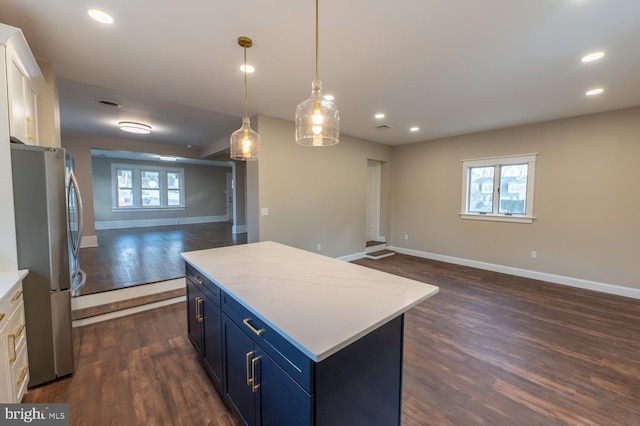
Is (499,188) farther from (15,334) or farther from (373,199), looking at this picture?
(15,334)

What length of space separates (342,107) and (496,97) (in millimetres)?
1930

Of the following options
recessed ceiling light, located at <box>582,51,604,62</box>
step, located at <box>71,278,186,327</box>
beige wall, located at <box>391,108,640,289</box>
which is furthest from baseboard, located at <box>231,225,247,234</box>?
recessed ceiling light, located at <box>582,51,604,62</box>

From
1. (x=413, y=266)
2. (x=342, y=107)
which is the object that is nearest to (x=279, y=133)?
(x=342, y=107)

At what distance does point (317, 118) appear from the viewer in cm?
170

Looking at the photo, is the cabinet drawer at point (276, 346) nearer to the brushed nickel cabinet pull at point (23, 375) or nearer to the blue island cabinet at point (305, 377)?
the blue island cabinet at point (305, 377)

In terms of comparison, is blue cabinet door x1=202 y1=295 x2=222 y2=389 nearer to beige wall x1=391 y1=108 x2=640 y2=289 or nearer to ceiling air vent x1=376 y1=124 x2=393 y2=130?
ceiling air vent x1=376 y1=124 x2=393 y2=130

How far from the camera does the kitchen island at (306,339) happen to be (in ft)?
3.46

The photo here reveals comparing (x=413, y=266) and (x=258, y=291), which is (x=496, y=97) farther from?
(x=258, y=291)

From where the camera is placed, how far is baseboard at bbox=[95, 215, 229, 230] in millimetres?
8523

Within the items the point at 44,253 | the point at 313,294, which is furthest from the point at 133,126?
the point at 313,294

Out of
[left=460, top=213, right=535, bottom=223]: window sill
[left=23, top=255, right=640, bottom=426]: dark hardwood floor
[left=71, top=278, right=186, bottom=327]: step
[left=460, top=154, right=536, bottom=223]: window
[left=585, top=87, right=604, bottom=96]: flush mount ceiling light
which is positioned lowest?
[left=23, top=255, right=640, bottom=426]: dark hardwood floor

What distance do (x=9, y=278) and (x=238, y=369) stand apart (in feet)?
5.22

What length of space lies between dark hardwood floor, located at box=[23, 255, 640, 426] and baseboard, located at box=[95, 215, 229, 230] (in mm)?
7141

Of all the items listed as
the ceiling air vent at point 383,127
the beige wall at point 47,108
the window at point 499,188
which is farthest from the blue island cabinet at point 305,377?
the window at point 499,188
